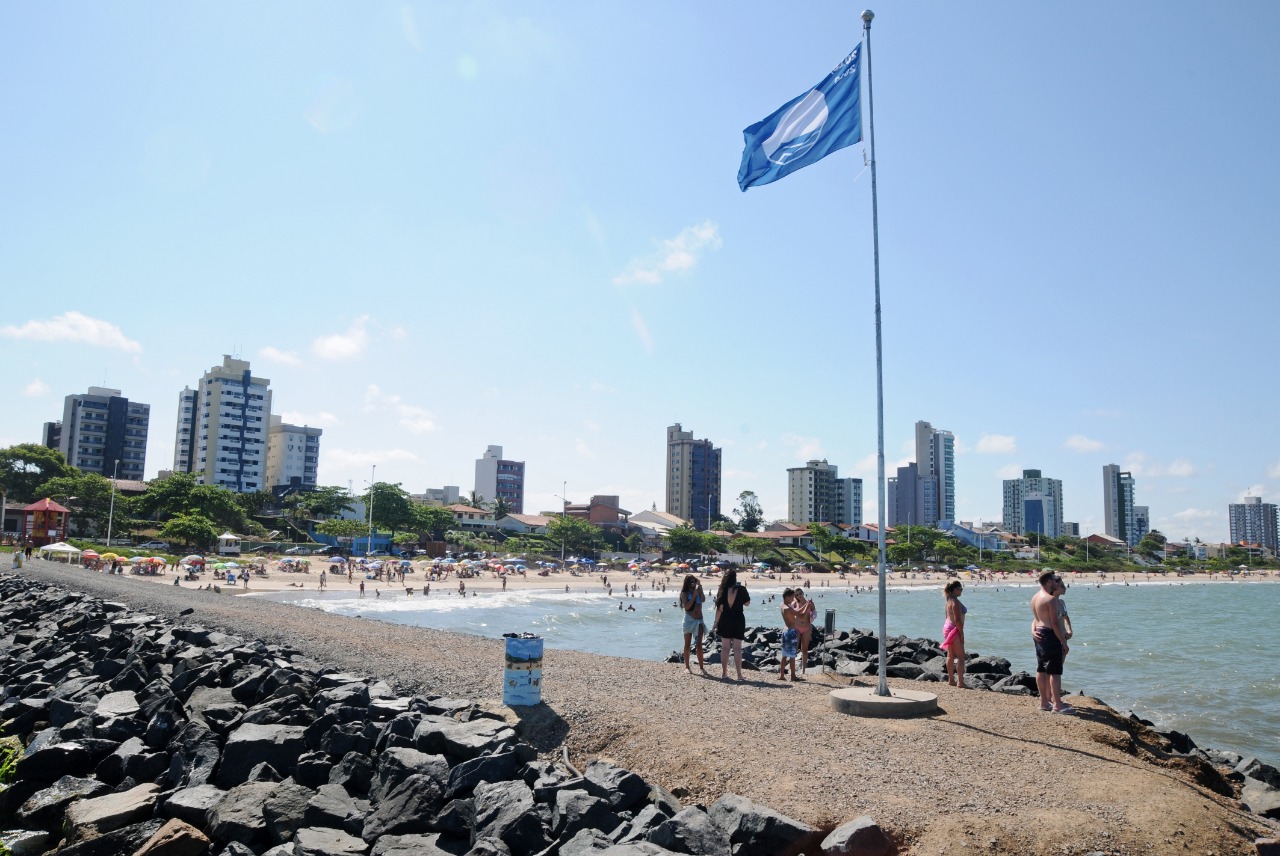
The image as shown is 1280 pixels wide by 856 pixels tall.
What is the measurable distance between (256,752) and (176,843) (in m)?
1.66

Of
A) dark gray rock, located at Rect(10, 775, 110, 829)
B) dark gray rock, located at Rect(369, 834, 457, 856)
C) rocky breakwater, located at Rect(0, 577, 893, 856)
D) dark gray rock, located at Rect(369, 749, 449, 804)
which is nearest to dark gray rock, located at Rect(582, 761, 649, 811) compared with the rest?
rocky breakwater, located at Rect(0, 577, 893, 856)

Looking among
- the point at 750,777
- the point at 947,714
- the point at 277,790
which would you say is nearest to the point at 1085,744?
the point at 947,714

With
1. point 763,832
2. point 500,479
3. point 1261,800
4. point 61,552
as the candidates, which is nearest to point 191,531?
point 61,552

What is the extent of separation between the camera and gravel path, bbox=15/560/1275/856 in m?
5.77

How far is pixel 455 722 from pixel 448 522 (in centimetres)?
10508

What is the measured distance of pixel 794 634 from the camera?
1316 centimetres

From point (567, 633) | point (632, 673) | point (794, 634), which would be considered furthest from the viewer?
point (567, 633)

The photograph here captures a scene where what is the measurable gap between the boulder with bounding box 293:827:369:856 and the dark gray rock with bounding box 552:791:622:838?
147 centimetres

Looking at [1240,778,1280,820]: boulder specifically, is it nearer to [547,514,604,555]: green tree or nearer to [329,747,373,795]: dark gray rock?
[329,747,373,795]: dark gray rock

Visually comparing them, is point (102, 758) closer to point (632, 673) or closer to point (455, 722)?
point (455, 722)

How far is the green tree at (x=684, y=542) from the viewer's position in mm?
116062

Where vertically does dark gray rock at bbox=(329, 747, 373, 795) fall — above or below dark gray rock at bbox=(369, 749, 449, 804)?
below

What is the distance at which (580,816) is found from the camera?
20.1 feet

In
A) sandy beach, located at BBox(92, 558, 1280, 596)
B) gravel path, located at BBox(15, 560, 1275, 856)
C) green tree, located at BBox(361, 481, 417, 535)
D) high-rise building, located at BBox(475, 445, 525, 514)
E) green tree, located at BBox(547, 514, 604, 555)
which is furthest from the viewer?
high-rise building, located at BBox(475, 445, 525, 514)
